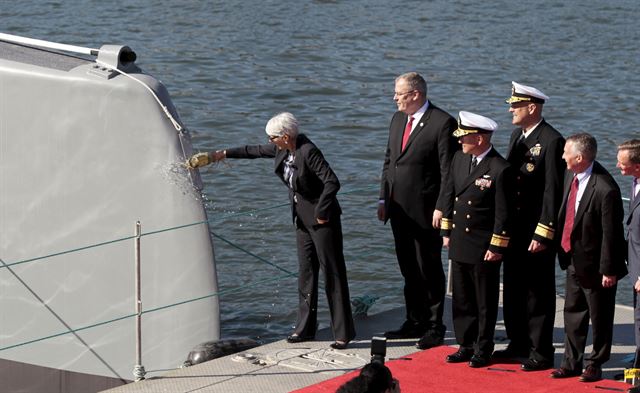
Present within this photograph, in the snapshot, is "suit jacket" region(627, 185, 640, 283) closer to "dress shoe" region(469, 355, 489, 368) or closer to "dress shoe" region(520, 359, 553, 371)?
"dress shoe" region(520, 359, 553, 371)

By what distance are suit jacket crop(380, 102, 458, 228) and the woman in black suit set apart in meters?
0.47

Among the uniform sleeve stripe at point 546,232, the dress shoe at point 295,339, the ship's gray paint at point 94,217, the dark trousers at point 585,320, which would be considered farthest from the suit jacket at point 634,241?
the ship's gray paint at point 94,217

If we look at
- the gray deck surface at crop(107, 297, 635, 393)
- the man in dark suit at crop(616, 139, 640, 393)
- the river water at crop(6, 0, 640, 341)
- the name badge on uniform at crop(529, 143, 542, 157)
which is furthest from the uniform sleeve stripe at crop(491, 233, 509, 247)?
the river water at crop(6, 0, 640, 341)

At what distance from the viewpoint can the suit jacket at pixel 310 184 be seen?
7.71 m

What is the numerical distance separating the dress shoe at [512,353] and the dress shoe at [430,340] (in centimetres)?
44

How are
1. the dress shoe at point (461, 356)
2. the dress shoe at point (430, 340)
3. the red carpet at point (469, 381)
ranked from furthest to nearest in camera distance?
the dress shoe at point (430, 340) < the dress shoe at point (461, 356) < the red carpet at point (469, 381)

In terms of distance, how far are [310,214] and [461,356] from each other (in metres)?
1.23

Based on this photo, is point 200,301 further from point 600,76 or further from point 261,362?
Result: point 600,76

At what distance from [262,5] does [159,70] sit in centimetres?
569

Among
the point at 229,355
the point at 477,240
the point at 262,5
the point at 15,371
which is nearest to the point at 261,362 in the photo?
the point at 229,355

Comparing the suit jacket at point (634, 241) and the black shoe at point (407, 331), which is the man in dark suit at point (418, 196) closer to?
the black shoe at point (407, 331)

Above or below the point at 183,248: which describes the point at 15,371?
below

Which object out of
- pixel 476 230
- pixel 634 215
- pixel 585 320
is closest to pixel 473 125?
pixel 476 230

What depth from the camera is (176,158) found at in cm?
799
